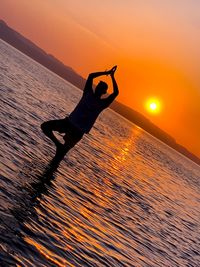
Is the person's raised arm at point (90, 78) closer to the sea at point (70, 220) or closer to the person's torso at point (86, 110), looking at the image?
the person's torso at point (86, 110)

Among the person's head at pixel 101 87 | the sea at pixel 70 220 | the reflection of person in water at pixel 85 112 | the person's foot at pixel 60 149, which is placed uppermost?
the person's head at pixel 101 87

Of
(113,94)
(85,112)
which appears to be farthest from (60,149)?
(113,94)

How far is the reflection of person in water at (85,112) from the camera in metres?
12.3

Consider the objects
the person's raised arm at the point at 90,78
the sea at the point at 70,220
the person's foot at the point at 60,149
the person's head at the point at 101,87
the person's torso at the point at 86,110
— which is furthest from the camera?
the person's foot at the point at 60,149

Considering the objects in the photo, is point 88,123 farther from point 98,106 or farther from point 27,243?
point 27,243

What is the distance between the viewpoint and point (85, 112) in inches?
498

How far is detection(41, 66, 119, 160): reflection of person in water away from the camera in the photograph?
483 inches

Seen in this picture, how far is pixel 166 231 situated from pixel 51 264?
34.9ft

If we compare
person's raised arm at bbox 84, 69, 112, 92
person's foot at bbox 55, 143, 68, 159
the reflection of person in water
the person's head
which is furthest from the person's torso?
person's foot at bbox 55, 143, 68, 159

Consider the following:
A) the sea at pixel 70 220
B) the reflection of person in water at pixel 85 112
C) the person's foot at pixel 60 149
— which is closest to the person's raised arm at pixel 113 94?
the reflection of person in water at pixel 85 112

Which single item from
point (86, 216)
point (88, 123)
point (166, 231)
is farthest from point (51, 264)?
point (166, 231)

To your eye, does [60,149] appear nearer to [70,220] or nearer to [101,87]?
[101,87]

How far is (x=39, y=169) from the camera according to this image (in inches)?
577

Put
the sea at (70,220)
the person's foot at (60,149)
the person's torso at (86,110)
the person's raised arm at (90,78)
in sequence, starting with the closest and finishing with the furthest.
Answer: the sea at (70,220) → the person's raised arm at (90,78) → the person's torso at (86,110) → the person's foot at (60,149)
